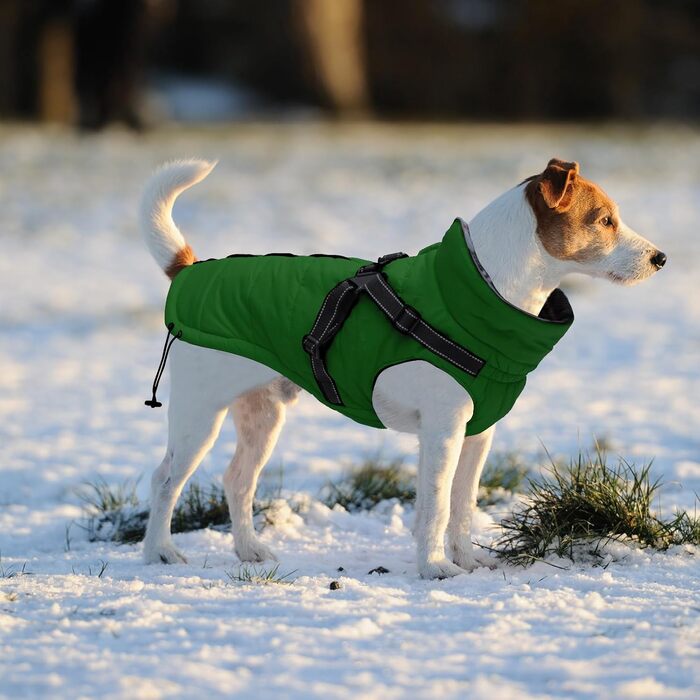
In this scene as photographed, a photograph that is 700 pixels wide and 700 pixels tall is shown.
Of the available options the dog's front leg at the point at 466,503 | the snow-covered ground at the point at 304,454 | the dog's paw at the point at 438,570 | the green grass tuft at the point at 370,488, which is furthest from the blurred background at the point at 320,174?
the dog's paw at the point at 438,570

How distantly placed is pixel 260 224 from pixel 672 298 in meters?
4.54

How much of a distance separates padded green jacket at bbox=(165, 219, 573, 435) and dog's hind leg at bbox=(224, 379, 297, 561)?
0.38 meters

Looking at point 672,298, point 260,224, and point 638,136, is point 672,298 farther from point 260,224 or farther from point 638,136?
point 638,136

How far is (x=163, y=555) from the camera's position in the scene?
15.3 ft

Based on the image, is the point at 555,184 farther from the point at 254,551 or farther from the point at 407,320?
the point at 254,551

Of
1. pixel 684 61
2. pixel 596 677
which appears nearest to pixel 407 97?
pixel 684 61

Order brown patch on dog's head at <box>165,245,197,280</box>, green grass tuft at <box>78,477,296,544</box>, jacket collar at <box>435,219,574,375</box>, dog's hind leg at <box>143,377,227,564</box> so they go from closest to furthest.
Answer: jacket collar at <box>435,219,574,375</box>, dog's hind leg at <box>143,377,227,564</box>, brown patch on dog's head at <box>165,245,197,280</box>, green grass tuft at <box>78,477,296,544</box>

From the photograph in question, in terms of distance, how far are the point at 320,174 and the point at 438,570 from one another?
1155 centimetres

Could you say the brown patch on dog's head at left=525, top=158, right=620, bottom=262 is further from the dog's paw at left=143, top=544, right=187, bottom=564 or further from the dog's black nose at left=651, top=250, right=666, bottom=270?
Answer: the dog's paw at left=143, top=544, right=187, bottom=564

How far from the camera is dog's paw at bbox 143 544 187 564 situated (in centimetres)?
465

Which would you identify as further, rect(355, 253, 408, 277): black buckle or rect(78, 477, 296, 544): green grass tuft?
rect(78, 477, 296, 544): green grass tuft

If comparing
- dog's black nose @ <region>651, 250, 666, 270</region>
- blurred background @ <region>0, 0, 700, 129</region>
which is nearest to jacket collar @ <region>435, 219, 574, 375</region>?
dog's black nose @ <region>651, 250, 666, 270</region>

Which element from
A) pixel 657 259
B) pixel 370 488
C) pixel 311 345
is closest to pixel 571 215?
pixel 657 259

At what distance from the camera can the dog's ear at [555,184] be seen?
4.20 metres
